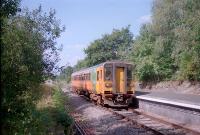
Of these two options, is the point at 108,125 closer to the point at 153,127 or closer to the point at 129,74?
the point at 153,127

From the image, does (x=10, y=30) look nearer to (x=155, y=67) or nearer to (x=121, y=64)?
(x=121, y=64)

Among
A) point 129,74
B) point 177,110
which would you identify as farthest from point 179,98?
point 177,110

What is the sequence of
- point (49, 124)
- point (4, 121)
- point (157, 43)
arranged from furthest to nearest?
point (157, 43) → point (49, 124) → point (4, 121)

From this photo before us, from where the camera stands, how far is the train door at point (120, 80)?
24875 mm

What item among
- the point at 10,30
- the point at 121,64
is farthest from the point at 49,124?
the point at 121,64

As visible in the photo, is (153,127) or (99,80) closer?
(153,127)

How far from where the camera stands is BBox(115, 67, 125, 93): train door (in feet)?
81.6

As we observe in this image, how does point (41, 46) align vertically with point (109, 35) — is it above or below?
below

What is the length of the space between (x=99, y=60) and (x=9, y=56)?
65.9 meters

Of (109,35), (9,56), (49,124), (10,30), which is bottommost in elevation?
(49,124)

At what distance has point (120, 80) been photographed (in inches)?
986

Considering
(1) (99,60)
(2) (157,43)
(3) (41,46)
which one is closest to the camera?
(3) (41,46)

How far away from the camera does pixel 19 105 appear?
8883 mm

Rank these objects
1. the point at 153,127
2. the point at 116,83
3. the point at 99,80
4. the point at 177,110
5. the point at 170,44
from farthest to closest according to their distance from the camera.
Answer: the point at 170,44 < the point at 99,80 < the point at 116,83 < the point at 177,110 < the point at 153,127
